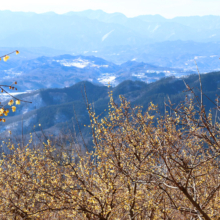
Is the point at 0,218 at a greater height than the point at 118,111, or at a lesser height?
lesser

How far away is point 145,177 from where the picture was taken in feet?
34.1

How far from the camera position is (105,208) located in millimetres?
9469

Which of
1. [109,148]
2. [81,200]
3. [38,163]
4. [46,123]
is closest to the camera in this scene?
[81,200]

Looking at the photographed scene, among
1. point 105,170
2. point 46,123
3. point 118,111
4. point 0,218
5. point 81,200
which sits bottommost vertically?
point 46,123

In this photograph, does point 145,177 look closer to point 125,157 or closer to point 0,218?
point 125,157

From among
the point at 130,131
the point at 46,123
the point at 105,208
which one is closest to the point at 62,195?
the point at 105,208

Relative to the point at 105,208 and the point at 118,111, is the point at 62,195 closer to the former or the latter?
the point at 105,208

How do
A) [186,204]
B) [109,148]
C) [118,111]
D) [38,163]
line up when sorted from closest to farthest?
[109,148], [186,204], [118,111], [38,163]

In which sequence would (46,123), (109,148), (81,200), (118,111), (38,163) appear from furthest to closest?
(46,123), (38,163), (118,111), (109,148), (81,200)

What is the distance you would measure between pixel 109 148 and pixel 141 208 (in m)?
2.67

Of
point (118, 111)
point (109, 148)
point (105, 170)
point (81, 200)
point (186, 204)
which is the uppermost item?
point (118, 111)

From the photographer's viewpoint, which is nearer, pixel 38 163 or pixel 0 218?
pixel 0 218

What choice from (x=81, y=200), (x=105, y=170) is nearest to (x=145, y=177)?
(x=105, y=170)

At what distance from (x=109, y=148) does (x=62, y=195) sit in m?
2.42
